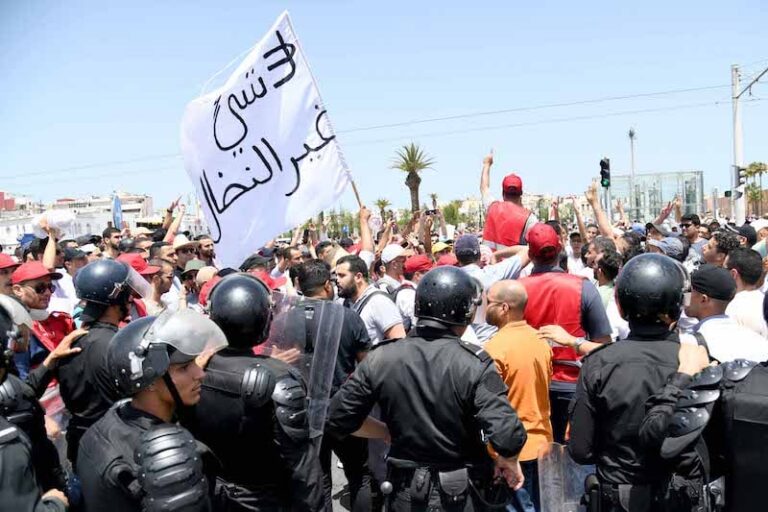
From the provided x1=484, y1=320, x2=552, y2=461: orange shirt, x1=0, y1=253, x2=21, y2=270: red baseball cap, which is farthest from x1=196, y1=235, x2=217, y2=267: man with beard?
x1=484, y1=320, x2=552, y2=461: orange shirt

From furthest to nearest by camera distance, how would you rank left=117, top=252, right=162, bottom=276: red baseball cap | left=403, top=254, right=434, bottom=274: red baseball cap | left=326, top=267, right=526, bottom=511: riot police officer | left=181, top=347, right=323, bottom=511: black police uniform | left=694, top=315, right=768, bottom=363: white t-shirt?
left=403, top=254, right=434, bottom=274: red baseball cap, left=117, top=252, right=162, bottom=276: red baseball cap, left=694, top=315, right=768, bottom=363: white t-shirt, left=326, top=267, right=526, bottom=511: riot police officer, left=181, top=347, right=323, bottom=511: black police uniform

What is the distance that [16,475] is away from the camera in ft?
7.69

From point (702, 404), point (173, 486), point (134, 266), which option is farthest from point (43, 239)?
point (702, 404)

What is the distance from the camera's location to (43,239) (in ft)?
28.1

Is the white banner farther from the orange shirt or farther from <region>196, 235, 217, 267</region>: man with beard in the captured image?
<region>196, 235, 217, 267</region>: man with beard

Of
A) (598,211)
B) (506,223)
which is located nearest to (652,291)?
(506,223)

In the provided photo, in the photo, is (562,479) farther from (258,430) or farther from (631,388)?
(258,430)

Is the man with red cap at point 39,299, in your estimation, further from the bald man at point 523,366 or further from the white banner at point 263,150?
the bald man at point 523,366

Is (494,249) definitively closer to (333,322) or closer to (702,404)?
(333,322)

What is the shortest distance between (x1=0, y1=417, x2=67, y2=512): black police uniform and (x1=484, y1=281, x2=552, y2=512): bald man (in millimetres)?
2690

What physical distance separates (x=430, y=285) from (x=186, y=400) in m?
1.45

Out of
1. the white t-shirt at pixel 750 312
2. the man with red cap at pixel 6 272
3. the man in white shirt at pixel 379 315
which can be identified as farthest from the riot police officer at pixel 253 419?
the white t-shirt at pixel 750 312

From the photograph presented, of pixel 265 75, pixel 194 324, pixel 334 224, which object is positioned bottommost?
pixel 334 224

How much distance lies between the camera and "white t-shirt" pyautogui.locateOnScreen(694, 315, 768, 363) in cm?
396
